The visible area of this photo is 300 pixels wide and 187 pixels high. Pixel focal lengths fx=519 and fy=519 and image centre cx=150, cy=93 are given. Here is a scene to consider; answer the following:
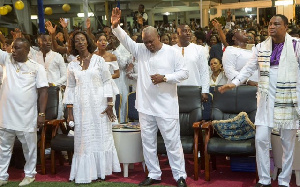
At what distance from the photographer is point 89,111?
6785 mm

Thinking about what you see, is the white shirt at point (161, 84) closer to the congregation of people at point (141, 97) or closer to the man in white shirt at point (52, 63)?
the congregation of people at point (141, 97)

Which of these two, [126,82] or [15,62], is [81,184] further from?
[126,82]

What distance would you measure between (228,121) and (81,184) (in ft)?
6.87

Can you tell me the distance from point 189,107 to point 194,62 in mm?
688

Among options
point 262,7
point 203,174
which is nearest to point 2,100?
point 203,174

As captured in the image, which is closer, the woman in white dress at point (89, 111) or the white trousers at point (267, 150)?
the white trousers at point (267, 150)

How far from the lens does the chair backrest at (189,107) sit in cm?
724

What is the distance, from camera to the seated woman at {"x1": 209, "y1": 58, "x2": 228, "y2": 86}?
8.59 metres

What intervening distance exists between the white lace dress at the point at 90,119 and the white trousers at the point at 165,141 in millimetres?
579

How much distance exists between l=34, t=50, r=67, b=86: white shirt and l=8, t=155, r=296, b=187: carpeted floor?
1616 mm

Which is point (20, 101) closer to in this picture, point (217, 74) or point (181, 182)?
point (181, 182)

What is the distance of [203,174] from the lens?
709cm

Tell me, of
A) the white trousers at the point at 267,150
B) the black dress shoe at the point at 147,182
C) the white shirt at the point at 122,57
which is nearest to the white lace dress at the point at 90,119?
the black dress shoe at the point at 147,182

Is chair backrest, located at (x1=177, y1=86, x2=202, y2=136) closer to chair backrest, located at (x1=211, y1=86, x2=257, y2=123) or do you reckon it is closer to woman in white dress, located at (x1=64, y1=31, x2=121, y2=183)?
chair backrest, located at (x1=211, y1=86, x2=257, y2=123)
